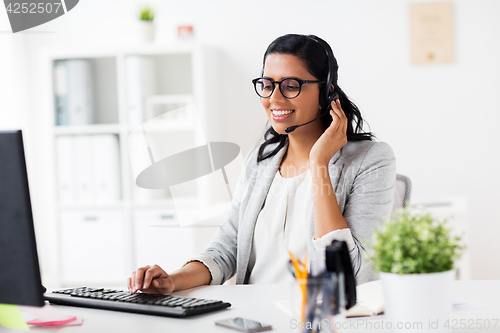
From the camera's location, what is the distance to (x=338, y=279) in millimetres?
709

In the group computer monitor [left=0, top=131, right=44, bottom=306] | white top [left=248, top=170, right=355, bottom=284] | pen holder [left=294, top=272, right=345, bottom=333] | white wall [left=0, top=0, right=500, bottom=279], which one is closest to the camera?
pen holder [left=294, top=272, right=345, bottom=333]

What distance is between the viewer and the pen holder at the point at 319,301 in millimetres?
702

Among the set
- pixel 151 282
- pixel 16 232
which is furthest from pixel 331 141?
pixel 16 232

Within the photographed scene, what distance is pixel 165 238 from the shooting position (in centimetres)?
303

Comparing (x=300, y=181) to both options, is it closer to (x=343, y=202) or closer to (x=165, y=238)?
(x=343, y=202)

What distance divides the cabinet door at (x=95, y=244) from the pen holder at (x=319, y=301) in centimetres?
248

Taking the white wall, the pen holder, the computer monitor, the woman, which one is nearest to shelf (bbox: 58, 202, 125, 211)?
the white wall

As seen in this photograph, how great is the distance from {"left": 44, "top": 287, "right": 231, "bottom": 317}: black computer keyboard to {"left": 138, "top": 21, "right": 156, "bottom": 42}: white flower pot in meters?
2.19

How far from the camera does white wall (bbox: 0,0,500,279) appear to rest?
302 cm

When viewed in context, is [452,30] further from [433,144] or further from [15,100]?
[15,100]

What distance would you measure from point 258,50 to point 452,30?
3.82ft

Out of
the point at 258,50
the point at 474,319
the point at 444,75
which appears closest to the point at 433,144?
the point at 444,75

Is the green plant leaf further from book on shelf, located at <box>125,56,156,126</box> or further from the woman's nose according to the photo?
book on shelf, located at <box>125,56,156,126</box>

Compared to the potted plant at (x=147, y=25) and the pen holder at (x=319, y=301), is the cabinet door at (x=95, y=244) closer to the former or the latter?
the potted plant at (x=147, y=25)
